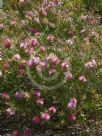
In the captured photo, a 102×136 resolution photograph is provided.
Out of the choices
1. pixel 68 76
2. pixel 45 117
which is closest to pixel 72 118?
pixel 45 117

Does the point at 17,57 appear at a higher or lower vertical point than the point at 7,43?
lower

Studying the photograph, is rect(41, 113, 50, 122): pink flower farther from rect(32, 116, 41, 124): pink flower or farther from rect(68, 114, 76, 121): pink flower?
rect(68, 114, 76, 121): pink flower

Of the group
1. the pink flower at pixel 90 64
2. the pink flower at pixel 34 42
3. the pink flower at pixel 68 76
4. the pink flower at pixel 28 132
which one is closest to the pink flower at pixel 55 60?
the pink flower at pixel 68 76

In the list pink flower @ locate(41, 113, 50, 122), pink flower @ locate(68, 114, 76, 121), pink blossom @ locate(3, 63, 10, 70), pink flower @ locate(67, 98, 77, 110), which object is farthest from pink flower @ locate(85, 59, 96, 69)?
pink blossom @ locate(3, 63, 10, 70)

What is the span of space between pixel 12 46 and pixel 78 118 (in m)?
1.12

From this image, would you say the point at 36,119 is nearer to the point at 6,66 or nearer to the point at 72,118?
the point at 72,118

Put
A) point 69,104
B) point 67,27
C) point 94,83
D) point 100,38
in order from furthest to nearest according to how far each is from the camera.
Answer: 1. point 67,27
2. point 100,38
3. point 94,83
4. point 69,104

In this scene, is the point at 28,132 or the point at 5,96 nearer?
the point at 28,132

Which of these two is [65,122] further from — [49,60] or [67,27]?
[67,27]

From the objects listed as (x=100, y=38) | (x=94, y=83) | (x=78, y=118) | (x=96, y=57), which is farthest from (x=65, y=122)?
(x=100, y=38)

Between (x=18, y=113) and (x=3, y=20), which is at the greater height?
(x=3, y=20)

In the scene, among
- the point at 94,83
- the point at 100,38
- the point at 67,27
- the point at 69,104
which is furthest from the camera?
the point at 67,27

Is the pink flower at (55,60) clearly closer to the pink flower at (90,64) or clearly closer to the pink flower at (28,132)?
the pink flower at (90,64)

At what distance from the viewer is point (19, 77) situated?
17.6 feet
